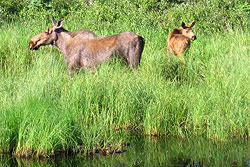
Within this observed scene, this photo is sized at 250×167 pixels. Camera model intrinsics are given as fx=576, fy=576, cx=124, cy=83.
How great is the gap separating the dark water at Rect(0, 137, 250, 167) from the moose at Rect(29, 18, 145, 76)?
3.11 meters

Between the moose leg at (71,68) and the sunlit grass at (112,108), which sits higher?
the moose leg at (71,68)

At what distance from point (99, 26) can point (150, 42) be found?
264cm

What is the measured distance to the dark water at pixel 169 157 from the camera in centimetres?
769

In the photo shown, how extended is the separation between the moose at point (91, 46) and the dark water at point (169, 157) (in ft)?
10.2

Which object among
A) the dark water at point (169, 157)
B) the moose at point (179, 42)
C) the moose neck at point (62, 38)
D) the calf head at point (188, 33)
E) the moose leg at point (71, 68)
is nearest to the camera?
the dark water at point (169, 157)

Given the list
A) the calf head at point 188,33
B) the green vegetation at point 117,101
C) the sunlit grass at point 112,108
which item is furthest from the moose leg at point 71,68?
the calf head at point 188,33

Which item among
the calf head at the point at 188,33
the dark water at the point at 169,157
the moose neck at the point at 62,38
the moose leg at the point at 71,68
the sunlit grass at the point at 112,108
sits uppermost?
the calf head at the point at 188,33

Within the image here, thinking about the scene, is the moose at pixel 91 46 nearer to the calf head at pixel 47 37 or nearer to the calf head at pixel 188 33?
the calf head at pixel 47 37

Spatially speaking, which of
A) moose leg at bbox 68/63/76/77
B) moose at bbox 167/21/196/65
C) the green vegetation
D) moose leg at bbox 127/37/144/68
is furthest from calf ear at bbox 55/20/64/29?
moose at bbox 167/21/196/65

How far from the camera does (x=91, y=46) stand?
11680 mm

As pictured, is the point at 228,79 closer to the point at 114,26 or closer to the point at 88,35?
the point at 88,35

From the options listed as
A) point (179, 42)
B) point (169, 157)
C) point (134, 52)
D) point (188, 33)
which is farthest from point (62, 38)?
point (169, 157)

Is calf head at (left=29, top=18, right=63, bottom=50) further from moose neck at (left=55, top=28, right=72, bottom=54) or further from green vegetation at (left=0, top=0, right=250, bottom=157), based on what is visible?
green vegetation at (left=0, top=0, right=250, bottom=157)

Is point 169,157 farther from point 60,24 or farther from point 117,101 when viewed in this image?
point 60,24
